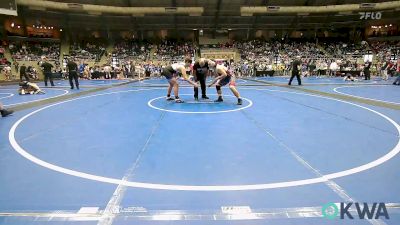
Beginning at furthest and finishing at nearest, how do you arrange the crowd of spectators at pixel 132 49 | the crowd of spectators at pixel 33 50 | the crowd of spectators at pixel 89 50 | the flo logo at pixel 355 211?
the crowd of spectators at pixel 132 49 < the crowd of spectators at pixel 89 50 < the crowd of spectators at pixel 33 50 < the flo logo at pixel 355 211

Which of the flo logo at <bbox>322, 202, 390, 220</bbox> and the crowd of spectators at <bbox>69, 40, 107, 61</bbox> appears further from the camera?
the crowd of spectators at <bbox>69, 40, 107, 61</bbox>

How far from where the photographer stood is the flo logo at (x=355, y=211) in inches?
106

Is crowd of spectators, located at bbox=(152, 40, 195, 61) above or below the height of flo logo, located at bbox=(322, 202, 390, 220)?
above

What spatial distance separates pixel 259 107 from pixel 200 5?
28603mm

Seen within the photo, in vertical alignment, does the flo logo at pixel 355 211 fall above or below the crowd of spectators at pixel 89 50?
below

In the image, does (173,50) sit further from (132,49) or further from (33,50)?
(33,50)

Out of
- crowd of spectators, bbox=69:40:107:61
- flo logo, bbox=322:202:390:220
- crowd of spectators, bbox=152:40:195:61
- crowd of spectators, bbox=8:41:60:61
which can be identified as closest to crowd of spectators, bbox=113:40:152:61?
crowd of spectators, bbox=152:40:195:61

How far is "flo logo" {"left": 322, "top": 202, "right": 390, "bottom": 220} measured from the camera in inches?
106

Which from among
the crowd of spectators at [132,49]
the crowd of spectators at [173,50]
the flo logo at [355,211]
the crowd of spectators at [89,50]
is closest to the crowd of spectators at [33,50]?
the crowd of spectators at [89,50]

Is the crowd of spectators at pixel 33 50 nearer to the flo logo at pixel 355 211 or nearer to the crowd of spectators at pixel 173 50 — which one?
the crowd of spectators at pixel 173 50

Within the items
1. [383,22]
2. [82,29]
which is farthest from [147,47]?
[383,22]

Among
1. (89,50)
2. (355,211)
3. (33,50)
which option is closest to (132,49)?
(89,50)

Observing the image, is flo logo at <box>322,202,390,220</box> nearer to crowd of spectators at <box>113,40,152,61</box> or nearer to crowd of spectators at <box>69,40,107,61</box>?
crowd of spectators at <box>113,40,152,61</box>

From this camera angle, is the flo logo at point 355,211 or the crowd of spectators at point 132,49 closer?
the flo logo at point 355,211
